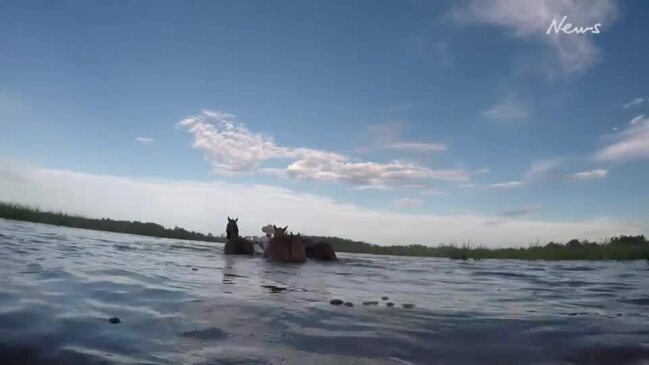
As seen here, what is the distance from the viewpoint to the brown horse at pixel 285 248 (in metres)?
12.3

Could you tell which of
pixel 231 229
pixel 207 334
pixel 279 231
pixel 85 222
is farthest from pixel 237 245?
pixel 85 222

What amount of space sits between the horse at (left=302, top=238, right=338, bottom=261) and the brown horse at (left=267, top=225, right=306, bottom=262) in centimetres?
197

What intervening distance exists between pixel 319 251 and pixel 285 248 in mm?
2499

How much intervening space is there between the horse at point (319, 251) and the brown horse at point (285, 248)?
1966 millimetres

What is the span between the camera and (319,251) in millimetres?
14625

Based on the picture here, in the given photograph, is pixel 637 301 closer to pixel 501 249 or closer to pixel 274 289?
pixel 274 289

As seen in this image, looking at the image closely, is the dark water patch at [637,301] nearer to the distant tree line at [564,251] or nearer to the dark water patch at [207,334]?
the dark water patch at [207,334]

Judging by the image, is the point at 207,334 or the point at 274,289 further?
the point at 274,289

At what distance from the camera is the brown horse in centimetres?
1234

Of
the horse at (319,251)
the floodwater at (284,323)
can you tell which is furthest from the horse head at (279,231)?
the floodwater at (284,323)

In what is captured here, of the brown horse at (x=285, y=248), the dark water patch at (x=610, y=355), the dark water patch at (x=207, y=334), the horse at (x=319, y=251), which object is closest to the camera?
the dark water patch at (x=610, y=355)

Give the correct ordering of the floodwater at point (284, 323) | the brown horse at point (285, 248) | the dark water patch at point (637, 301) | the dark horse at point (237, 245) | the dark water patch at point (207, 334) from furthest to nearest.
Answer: the dark horse at point (237, 245) < the brown horse at point (285, 248) < the dark water patch at point (637, 301) < the dark water patch at point (207, 334) < the floodwater at point (284, 323)

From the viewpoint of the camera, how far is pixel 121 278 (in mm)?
6391

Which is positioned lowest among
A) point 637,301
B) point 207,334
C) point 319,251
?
point 207,334
